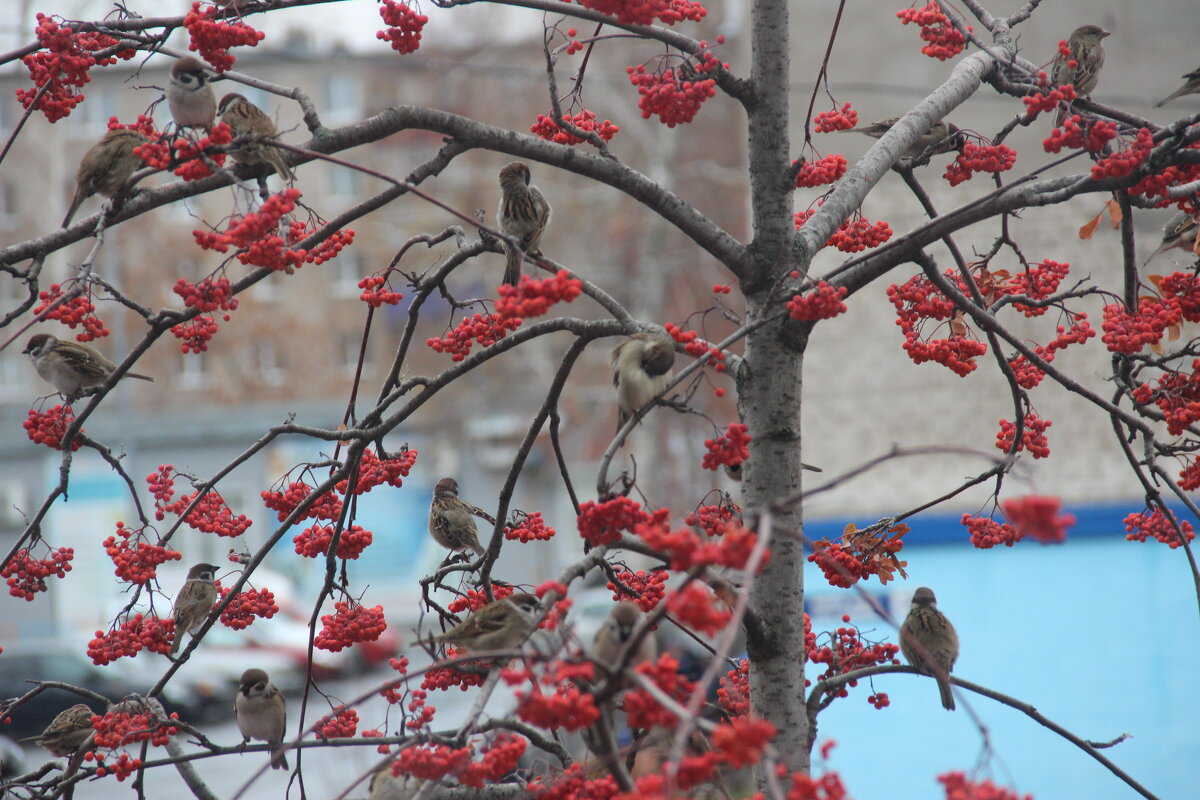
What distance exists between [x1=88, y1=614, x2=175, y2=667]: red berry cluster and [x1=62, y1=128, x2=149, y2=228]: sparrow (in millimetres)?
1158

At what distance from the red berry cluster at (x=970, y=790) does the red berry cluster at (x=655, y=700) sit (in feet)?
1.36

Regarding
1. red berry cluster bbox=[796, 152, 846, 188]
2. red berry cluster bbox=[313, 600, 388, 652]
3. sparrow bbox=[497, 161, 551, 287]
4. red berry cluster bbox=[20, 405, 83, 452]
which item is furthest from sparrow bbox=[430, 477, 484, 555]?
red berry cluster bbox=[796, 152, 846, 188]

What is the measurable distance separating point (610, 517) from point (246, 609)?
1.53 meters

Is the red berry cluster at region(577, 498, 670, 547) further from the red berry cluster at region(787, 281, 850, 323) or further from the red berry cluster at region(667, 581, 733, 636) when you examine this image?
the red berry cluster at region(787, 281, 850, 323)

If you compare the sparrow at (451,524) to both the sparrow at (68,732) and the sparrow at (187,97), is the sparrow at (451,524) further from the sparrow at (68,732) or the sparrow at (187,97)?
the sparrow at (187,97)

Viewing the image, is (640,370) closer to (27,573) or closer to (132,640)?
(132,640)

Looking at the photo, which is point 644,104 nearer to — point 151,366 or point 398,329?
point 398,329

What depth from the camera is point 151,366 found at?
25.4m

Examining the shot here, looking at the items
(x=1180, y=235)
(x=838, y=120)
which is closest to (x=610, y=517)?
(x=838, y=120)

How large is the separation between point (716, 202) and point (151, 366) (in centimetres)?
1453

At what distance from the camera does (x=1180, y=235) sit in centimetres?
323

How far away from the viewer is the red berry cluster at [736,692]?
257 cm

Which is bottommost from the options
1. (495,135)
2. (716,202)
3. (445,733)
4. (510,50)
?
(445,733)

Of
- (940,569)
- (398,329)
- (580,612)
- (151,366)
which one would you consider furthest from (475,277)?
(940,569)
